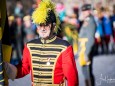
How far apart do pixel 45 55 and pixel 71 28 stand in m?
9.52

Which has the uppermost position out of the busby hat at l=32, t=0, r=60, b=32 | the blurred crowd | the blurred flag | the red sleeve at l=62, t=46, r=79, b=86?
the blurred crowd

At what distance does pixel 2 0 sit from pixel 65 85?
3.46 feet

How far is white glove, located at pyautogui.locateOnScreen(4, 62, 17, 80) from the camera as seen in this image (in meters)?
4.30

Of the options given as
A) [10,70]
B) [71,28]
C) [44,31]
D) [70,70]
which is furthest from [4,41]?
[71,28]

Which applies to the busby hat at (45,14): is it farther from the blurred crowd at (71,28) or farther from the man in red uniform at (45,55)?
the blurred crowd at (71,28)

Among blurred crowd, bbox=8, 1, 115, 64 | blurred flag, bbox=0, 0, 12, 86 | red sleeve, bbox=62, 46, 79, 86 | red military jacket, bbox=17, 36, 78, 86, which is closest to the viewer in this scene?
blurred flag, bbox=0, 0, 12, 86

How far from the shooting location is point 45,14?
4.52 metres

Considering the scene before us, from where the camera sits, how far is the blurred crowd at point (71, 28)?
1357 cm

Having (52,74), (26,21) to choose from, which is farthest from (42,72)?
(26,21)

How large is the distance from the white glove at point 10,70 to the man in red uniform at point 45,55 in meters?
0.03

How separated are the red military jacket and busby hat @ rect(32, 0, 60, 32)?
194mm

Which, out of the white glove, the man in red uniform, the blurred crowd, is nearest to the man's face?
the man in red uniform

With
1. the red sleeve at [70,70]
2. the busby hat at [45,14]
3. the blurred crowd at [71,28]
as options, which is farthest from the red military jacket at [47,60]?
the blurred crowd at [71,28]

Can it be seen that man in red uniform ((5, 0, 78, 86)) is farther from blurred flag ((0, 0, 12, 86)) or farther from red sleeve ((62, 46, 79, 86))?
blurred flag ((0, 0, 12, 86))
